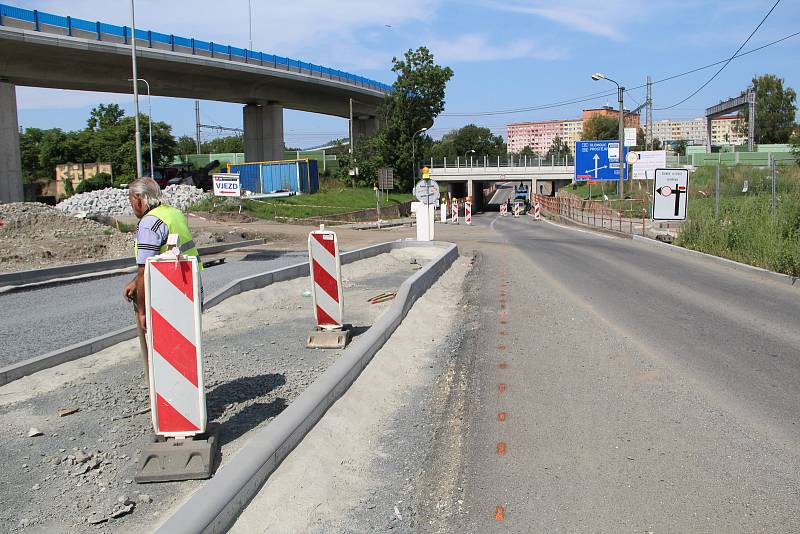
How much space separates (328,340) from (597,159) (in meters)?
50.4

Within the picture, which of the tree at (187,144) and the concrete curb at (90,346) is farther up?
the tree at (187,144)

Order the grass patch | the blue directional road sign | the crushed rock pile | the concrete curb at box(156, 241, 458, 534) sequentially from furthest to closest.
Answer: the blue directional road sign, the crushed rock pile, the grass patch, the concrete curb at box(156, 241, 458, 534)

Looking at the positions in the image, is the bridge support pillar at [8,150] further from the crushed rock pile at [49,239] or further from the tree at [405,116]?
the tree at [405,116]

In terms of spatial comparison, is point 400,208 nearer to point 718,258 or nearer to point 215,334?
point 718,258

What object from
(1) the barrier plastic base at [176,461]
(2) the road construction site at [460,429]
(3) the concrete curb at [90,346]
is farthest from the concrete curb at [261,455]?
(3) the concrete curb at [90,346]

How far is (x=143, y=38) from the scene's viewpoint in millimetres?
43875

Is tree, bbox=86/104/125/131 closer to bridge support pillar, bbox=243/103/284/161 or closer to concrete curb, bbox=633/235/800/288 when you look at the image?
bridge support pillar, bbox=243/103/284/161

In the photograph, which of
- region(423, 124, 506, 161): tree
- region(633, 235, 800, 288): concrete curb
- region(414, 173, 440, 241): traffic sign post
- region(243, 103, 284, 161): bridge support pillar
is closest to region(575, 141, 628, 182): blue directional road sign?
region(243, 103, 284, 161): bridge support pillar

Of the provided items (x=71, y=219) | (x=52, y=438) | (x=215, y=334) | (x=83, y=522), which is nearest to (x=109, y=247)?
(x=71, y=219)

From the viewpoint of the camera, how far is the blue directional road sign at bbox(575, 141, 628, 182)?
55.0 m

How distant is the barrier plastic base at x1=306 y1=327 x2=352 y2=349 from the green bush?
202ft

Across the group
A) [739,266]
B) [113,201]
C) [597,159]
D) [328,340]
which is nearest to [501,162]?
[597,159]

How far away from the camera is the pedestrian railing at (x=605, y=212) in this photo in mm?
36812

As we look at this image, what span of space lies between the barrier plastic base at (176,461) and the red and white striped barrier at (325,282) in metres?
3.61
